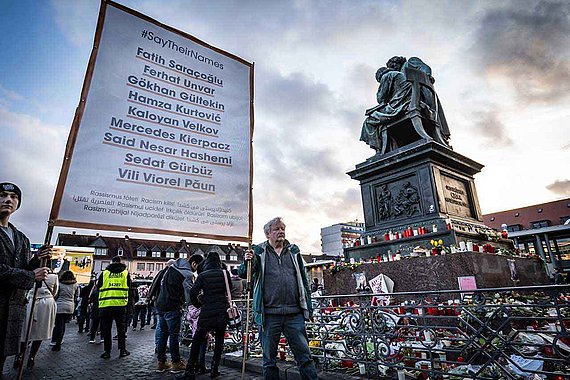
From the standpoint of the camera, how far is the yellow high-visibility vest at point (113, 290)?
22.5 feet

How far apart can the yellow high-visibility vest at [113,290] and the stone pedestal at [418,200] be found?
19.3ft

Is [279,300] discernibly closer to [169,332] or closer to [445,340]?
[445,340]

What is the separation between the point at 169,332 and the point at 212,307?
1529 mm

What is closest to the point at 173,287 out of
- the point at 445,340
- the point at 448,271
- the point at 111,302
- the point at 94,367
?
the point at 111,302

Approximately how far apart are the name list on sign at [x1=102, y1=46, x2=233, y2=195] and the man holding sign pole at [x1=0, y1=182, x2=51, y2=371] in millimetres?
934

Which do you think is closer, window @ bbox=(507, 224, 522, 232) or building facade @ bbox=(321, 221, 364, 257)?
window @ bbox=(507, 224, 522, 232)

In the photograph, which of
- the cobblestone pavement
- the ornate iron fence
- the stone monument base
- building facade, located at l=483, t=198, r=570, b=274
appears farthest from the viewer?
building facade, located at l=483, t=198, r=570, b=274

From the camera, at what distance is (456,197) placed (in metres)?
8.52

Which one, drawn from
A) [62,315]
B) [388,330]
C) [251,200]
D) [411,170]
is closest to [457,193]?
[411,170]

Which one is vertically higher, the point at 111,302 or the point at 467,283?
the point at 467,283

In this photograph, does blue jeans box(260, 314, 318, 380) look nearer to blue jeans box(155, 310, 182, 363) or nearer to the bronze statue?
blue jeans box(155, 310, 182, 363)

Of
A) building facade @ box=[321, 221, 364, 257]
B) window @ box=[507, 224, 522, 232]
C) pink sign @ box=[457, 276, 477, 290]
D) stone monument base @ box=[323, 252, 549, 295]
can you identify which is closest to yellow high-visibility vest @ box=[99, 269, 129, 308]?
stone monument base @ box=[323, 252, 549, 295]

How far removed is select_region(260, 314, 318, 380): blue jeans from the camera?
10.9ft

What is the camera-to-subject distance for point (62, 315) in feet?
28.6
